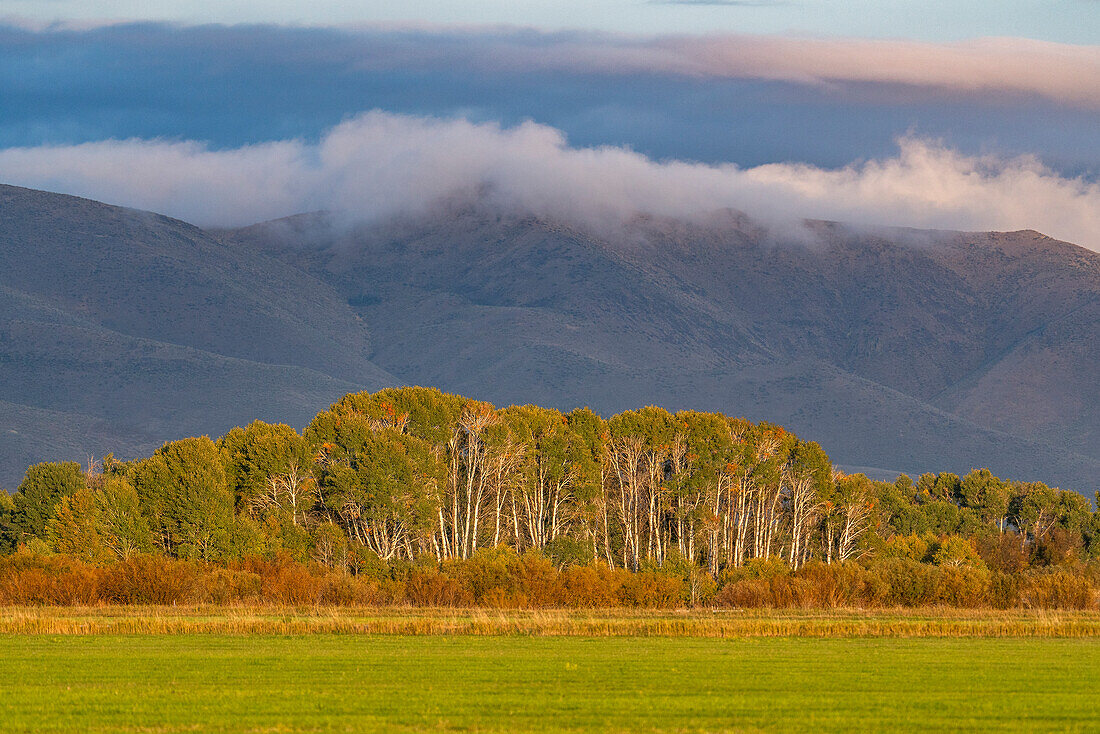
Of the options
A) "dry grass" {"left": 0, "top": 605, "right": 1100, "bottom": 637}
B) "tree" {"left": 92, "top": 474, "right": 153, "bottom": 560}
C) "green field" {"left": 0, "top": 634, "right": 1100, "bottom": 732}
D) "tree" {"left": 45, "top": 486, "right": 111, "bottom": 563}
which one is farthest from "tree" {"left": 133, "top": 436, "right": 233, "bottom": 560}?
"green field" {"left": 0, "top": 634, "right": 1100, "bottom": 732}

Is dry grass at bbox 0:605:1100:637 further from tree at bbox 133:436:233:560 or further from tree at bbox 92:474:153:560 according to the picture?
tree at bbox 92:474:153:560

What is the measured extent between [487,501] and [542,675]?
69.4 m

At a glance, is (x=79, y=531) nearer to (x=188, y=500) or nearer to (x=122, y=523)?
(x=122, y=523)

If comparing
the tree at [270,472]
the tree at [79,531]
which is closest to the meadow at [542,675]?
the tree at [79,531]

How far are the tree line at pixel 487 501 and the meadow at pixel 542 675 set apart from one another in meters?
24.5

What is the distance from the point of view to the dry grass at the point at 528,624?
55.8 meters

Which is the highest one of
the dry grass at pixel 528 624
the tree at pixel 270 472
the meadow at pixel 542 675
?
the tree at pixel 270 472

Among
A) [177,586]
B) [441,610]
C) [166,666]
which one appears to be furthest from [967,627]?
[177,586]

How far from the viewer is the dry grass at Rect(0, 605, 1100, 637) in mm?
55812

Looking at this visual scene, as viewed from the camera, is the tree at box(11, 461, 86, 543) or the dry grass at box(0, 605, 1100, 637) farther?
the tree at box(11, 461, 86, 543)

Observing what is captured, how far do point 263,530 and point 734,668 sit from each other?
52.4 metres

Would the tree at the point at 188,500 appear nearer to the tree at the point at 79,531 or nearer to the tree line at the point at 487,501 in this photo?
the tree line at the point at 487,501

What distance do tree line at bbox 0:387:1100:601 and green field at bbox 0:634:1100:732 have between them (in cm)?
A: 3366

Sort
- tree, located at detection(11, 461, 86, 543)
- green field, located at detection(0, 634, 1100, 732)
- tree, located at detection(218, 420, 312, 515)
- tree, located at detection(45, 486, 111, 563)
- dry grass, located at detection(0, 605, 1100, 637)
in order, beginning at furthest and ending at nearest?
tree, located at detection(11, 461, 86, 543)
tree, located at detection(218, 420, 312, 515)
tree, located at detection(45, 486, 111, 563)
dry grass, located at detection(0, 605, 1100, 637)
green field, located at detection(0, 634, 1100, 732)
